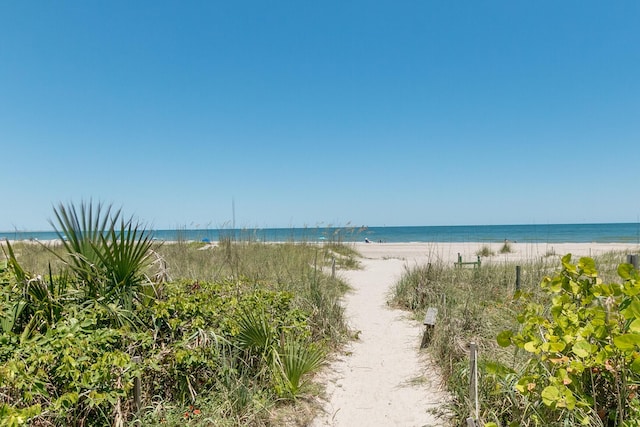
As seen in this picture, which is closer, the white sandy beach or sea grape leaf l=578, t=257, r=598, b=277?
sea grape leaf l=578, t=257, r=598, b=277

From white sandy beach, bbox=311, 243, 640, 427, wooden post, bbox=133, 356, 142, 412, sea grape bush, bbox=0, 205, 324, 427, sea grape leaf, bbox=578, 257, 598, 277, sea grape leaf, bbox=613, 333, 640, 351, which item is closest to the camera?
sea grape leaf, bbox=613, 333, 640, 351

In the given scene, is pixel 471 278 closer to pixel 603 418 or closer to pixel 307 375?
pixel 307 375

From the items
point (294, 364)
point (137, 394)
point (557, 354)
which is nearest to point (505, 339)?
point (557, 354)

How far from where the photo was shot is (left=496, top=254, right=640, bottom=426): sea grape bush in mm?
1817

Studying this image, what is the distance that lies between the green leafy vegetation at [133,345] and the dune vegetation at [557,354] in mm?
1808

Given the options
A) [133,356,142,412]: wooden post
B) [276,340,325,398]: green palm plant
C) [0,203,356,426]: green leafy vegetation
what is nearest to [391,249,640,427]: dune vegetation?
[276,340,325,398]: green palm plant

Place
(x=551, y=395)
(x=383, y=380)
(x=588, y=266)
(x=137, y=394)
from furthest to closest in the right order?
(x=383, y=380)
(x=137, y=394)
(x=588, y=266)
(x=551, y=395)

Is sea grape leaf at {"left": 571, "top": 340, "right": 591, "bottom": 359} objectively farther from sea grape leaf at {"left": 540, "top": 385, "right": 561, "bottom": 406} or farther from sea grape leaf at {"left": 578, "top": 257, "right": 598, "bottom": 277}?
→ sea grape leaf at {"left": 578, "top": 257, "right": 598, "bottom": 277}

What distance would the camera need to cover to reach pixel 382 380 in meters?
4.26

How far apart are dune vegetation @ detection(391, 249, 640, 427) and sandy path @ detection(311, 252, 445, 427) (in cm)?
32

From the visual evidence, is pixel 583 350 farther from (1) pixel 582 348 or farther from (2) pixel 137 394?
Answer: (2) pixel 137 394

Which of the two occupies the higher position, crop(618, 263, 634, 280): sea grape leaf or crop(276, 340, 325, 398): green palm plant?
crop(618, 263, 634, 280): sea grape leaf

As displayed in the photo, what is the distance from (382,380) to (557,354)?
262 cm

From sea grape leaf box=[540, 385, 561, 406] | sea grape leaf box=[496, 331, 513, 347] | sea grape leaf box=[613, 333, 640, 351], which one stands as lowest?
sea grape leaf box=[540, 385, 561, 406]
